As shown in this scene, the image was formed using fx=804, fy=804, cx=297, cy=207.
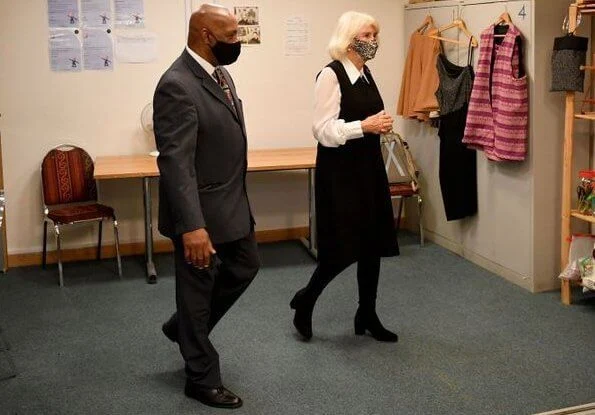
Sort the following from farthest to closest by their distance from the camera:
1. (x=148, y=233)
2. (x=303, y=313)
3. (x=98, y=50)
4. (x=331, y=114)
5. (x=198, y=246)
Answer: (x=98, y=50)
(x=148, y=233)
(x=303, y=313)
(x=331, y=114)
(x=198, y=246)

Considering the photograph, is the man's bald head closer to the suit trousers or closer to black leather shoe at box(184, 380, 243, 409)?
the suit trousers

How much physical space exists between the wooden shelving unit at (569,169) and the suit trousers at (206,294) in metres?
1.86

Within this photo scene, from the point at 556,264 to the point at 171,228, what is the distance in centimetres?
243

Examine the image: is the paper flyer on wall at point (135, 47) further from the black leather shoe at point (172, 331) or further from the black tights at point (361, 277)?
the black leather shoe at point (172, 331)

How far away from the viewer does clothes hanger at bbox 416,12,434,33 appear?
5.37 metres

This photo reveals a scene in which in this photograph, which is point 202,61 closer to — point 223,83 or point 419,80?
point 223,83

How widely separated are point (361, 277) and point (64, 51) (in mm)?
2734

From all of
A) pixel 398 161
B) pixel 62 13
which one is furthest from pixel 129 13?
pixel 398 161

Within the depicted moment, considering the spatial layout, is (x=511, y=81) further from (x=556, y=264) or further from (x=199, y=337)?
(x=199, y=337)

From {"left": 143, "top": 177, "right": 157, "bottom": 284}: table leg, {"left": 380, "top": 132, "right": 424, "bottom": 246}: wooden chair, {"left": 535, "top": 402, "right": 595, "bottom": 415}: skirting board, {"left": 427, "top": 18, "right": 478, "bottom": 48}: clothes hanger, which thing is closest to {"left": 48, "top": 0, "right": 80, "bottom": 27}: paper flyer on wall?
{"left": 143, "top": 177, "right": 157, "bottom": 284}: table leg

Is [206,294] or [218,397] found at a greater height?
[206,294]

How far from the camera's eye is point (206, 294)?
305 cm

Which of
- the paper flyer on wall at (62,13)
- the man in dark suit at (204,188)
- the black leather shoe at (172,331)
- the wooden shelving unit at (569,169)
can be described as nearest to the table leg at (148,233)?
the paper flyer on wall at (62,13)

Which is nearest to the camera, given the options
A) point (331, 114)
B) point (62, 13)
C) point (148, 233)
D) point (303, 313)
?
point (331, 114)
